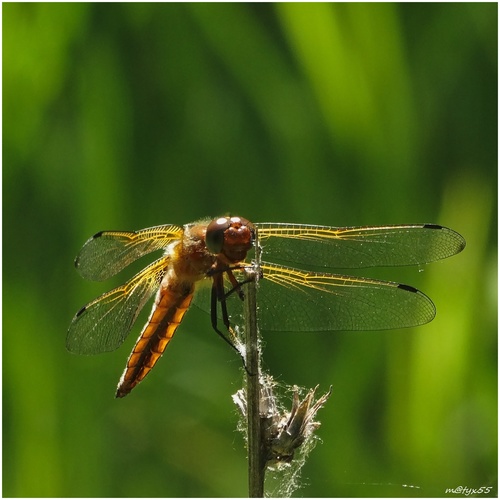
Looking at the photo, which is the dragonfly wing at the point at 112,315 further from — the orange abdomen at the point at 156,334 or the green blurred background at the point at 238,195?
the green blurred background at the point at 238,195

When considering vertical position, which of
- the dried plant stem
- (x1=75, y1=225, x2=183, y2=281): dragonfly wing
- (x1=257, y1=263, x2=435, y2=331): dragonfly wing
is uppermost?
(x1=75, y1=225, x2=183, y2=281): dragonfly wing

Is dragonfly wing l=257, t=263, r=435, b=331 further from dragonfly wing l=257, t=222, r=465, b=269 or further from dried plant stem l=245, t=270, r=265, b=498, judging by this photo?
dried plant stem l=245, t=270, r=265, b=498

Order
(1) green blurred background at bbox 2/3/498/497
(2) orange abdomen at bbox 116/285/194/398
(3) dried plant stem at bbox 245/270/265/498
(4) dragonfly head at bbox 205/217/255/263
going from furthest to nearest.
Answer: (1) green blurred background at bbox 2/3/498/497 < (2) orange abdomen at bbox 116/285/194/398 < (4) dragonfly head at bbox 205/217/255/263 < (3) dried plant stem at bbox 245/270/265/498

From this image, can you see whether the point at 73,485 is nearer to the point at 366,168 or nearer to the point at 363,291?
the point at 363,291

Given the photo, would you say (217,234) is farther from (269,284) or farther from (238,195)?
(238,195)

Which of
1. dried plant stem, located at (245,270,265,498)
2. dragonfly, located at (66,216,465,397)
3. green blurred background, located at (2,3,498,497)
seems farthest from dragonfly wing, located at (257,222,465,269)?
dried plant stem, located at (245,270,265,498)

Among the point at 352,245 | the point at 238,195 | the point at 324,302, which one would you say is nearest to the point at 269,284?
the point at 324,302
